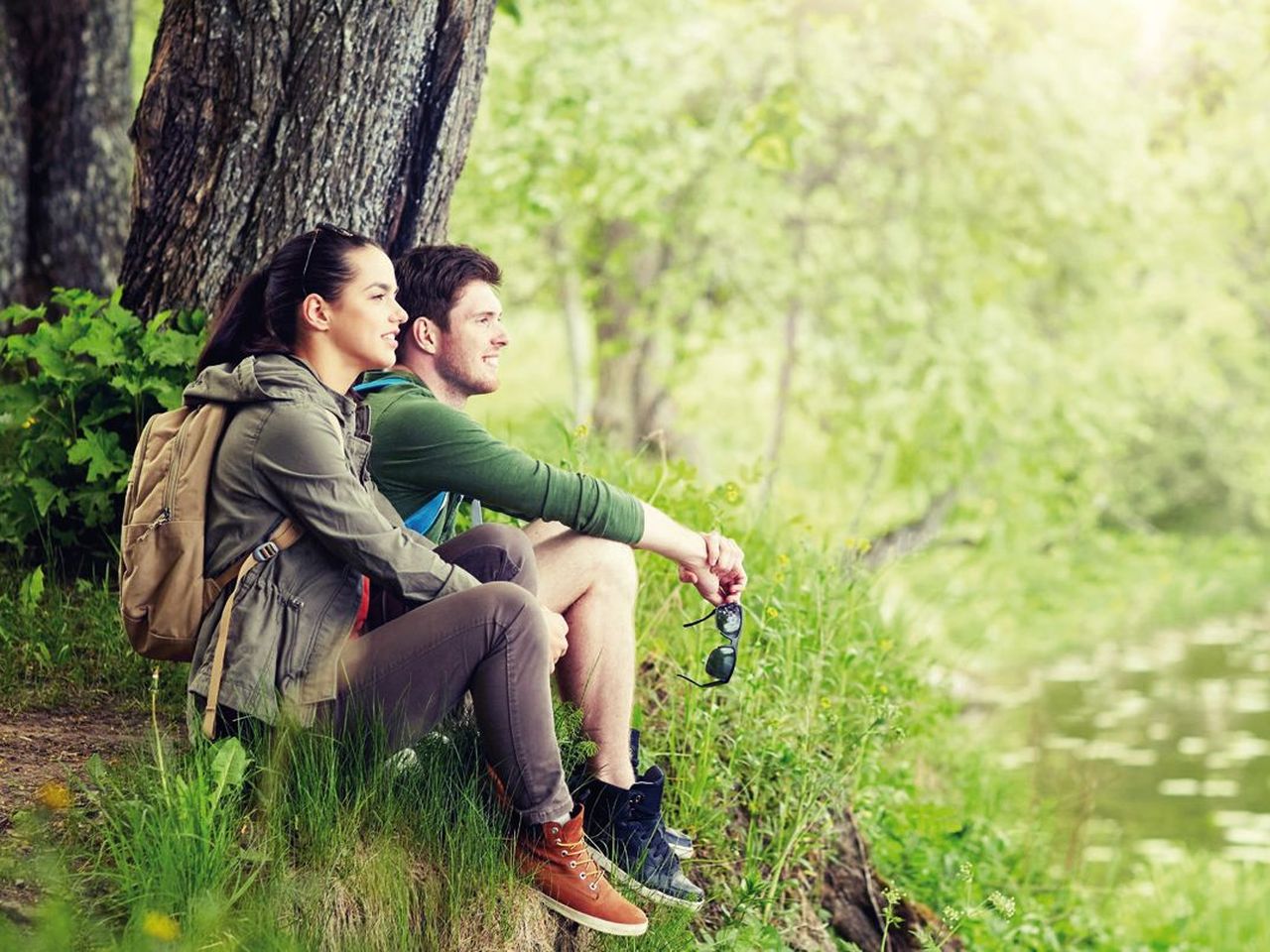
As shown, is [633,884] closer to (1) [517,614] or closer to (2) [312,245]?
(1) [517,614]

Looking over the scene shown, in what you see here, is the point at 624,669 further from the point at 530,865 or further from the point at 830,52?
the point at 830,52

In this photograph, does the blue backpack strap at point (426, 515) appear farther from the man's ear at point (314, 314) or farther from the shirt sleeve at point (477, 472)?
the man's ear at point (314, 314)

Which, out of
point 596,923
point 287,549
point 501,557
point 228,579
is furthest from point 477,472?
point 596,923

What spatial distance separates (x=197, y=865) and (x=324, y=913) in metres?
0.27

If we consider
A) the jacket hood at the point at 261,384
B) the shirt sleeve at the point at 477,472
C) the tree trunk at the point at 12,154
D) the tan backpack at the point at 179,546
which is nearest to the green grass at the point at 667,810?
the tan backpack at the point at 179,546

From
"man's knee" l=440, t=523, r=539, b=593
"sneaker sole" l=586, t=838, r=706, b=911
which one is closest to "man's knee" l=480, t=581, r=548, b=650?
"man's knee" l=440, t=523, r=539, b=593

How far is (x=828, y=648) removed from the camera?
4516 mm

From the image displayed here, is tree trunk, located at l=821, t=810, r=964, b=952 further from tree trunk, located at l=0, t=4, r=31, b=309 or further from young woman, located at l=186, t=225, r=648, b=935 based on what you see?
tree trunk, located at l=0, t=4, r=31, b=309

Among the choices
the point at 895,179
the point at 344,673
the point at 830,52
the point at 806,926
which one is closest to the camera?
the point at 344,673

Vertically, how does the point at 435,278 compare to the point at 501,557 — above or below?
above

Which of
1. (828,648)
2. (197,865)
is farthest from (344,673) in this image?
(828,648)

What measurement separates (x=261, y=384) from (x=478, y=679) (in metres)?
0.72

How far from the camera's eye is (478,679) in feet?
9.82

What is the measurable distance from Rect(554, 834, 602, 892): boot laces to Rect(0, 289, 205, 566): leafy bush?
1837 mm
